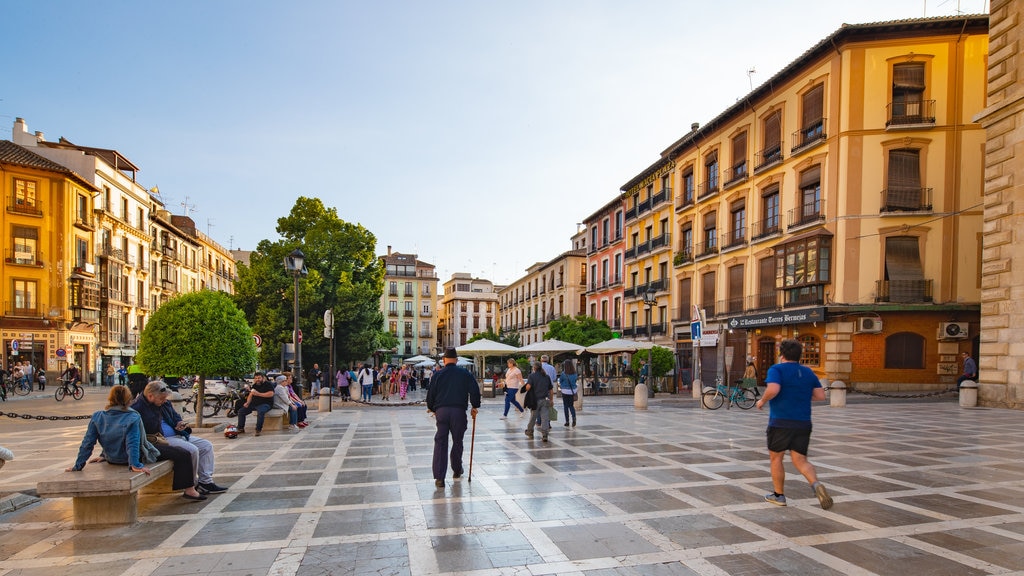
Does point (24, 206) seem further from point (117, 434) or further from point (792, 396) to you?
point (792, 396)

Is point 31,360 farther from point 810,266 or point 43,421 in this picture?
point 810,266

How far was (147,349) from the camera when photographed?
10.8 metres

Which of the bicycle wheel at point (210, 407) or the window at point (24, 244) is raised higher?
the window at point (24, 244)

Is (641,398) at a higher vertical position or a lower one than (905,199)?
lower

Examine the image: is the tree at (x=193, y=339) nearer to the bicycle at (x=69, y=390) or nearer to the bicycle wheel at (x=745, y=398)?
the bicycle wheel at (x=745, y=398)

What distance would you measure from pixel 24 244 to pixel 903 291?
4211 centimetres

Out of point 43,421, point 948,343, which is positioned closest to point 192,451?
point 43,421

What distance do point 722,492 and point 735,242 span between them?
77.6 feet

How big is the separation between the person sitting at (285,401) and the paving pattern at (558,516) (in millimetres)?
1860

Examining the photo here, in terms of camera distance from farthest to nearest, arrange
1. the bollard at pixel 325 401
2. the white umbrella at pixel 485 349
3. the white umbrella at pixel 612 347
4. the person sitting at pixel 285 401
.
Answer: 1. the white umbrella at pixel 485 349
2. the white umbrella at pixel 612 347
3. the bollard at pixel 325 401
4. the person sitting at pixel 285 401

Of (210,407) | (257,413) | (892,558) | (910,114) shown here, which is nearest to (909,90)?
(910,114)

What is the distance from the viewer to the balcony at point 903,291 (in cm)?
2094

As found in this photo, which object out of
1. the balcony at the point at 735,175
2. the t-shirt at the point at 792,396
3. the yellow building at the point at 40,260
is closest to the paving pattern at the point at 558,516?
the t-shirt at the point at 792,396

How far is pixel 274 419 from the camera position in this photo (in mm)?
12094
